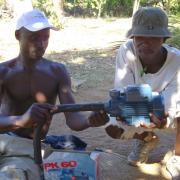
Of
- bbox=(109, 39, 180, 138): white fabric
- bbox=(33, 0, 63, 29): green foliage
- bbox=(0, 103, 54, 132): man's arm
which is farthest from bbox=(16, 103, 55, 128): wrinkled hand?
bbox=(33, 0, 63, 29): green foliage

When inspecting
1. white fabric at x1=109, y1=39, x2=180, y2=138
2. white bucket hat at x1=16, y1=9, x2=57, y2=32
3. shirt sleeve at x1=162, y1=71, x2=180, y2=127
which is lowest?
shirt sleeve at x1=162, y1=71, x2=180, y2=127

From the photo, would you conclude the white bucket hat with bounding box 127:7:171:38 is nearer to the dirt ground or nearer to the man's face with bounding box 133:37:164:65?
the man's face with bounding box 133:37:164:65

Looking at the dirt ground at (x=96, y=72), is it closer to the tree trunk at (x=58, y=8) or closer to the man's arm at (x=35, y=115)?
the tree trunk at (x=58, y=8)

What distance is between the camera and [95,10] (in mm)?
17844

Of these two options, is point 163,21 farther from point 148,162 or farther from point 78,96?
point 78,96

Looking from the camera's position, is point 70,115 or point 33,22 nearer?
point 33,22

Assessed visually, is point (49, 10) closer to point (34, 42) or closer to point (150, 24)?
point (150, 24)

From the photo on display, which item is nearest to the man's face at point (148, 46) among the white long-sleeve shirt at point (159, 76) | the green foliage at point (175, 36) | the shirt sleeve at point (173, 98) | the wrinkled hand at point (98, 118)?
the white long-sleeve shirt at point (159, 76)

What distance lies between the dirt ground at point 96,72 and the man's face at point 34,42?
4.99ft

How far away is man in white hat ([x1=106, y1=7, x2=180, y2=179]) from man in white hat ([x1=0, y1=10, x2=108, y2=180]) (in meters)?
0.63

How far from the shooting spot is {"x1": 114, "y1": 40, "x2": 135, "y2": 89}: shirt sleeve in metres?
3.29

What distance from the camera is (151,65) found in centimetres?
330

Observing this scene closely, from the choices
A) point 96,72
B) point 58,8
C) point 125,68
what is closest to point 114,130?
point 125,68

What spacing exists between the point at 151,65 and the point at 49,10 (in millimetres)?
12074
